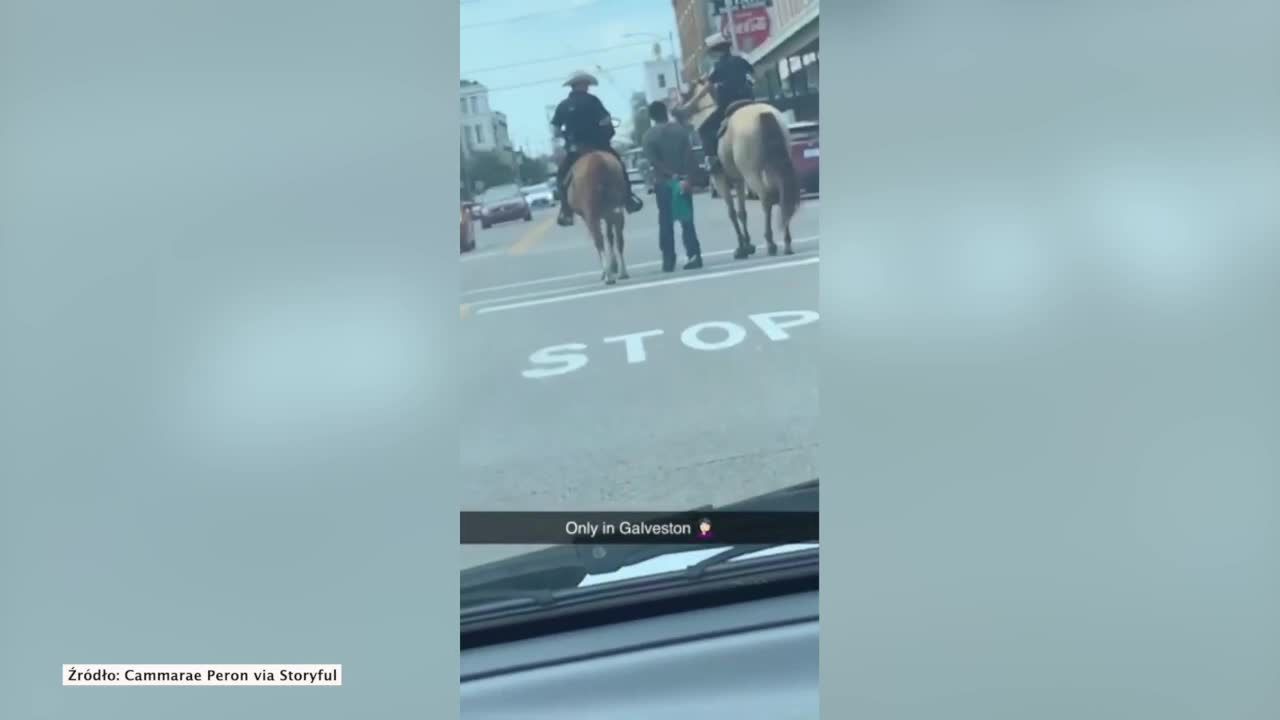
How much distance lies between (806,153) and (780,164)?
5 centimetres

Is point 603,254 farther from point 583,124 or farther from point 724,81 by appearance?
point 724,81

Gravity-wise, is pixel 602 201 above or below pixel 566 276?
above

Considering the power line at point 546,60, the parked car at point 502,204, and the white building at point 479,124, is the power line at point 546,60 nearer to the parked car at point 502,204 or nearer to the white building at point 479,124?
the white building at point 479,124

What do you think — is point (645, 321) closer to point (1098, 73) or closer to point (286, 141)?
point (286, 141)

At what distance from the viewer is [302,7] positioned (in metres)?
1.91

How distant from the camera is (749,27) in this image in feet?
6.37

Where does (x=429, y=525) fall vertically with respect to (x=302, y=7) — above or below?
below

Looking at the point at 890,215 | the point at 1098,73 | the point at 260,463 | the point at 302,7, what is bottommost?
the point at 260,463

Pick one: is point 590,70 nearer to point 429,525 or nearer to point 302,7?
point 302,7

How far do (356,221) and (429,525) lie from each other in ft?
1.98

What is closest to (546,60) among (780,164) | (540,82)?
(540,82)

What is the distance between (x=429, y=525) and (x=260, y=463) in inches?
13.7

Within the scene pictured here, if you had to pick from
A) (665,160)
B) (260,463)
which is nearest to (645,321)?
(665,160)

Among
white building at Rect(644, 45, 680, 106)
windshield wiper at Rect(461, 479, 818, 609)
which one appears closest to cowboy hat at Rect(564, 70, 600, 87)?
white building at Rect(644, 45, 680, 106)
